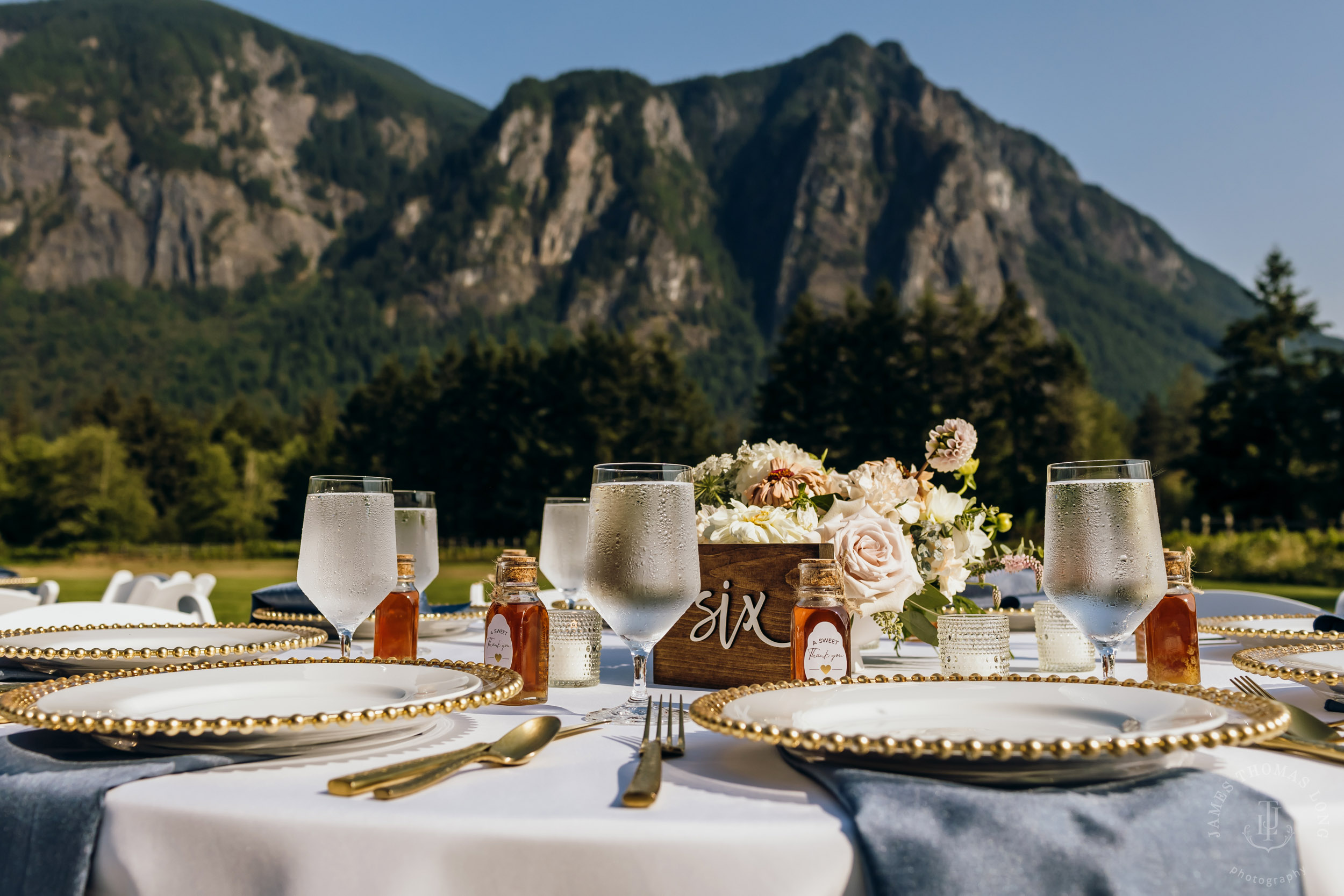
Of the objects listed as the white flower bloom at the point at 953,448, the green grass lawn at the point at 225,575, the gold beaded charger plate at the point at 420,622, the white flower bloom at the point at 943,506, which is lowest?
the green grass lawn at the point at 225,575

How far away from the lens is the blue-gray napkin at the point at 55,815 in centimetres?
93

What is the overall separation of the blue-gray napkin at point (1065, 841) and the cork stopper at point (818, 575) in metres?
0.59

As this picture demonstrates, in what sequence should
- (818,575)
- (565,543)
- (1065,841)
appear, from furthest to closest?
(565,543) → (818,575) → (1065,841)

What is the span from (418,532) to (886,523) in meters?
1.11

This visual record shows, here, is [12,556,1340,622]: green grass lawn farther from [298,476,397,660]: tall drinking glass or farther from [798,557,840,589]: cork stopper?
[298,476,397,660]: tall drinking glass

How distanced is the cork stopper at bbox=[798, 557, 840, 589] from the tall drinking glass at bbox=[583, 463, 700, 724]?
179 mm

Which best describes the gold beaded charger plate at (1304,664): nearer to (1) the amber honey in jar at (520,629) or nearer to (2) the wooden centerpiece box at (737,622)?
(2) the wooden centerpiece box at (737,622)

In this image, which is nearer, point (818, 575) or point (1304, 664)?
point (1304, 664)

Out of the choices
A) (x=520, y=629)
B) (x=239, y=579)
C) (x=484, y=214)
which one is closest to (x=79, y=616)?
(x=520, y=629)

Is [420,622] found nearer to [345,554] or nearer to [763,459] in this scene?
[345,554]

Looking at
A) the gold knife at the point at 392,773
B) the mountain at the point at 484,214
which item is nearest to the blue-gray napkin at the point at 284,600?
the gold knife at the point at 392,773

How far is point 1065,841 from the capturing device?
824 mm

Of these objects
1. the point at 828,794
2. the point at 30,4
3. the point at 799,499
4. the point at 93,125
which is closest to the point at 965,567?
the point at 799,499

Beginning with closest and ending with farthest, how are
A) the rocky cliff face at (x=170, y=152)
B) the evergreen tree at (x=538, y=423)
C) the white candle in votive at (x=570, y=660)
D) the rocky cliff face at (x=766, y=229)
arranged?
the white candle in votive at (x=570, y=660)
the evergreen tree at (x=538, y=423)
the rocky cliff face at (x=170, y=152)
the rocky cliff face at (x=766, y=229)
